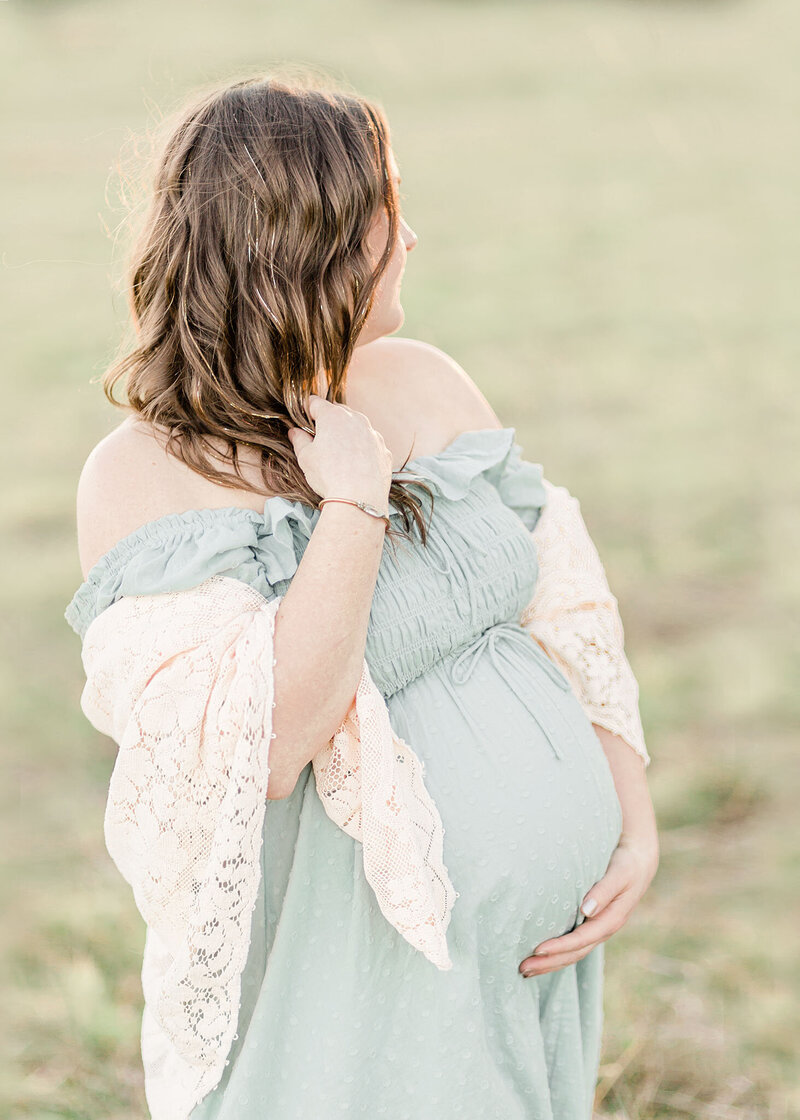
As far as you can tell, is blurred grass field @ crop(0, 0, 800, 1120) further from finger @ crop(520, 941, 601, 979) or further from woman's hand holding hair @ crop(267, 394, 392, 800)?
finger @ crop(520, 941, 601, 979)

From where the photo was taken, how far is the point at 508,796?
1624 millimetres

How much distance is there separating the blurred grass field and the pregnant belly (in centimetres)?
85

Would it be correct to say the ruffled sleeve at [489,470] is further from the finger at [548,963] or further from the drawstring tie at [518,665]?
the finger at [548,963]

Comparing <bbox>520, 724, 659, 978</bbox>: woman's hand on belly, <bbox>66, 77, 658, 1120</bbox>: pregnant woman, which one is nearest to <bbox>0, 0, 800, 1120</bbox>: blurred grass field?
<bbox>66, 77, 658, 1120</bbox>: pregnant woman

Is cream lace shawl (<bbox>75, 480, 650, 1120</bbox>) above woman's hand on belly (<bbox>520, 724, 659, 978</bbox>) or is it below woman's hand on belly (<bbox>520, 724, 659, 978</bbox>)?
above

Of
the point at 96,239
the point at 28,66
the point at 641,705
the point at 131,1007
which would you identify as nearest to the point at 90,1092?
the point at 131,1007

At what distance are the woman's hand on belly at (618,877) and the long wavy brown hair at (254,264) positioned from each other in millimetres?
704

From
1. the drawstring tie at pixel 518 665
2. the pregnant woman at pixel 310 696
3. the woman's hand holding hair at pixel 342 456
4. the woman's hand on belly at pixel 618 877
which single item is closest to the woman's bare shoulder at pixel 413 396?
the pregnant woman at pixel 310 696

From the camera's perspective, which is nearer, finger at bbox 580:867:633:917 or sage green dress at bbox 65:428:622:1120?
sage green dress at bbox 65:428:622:1120

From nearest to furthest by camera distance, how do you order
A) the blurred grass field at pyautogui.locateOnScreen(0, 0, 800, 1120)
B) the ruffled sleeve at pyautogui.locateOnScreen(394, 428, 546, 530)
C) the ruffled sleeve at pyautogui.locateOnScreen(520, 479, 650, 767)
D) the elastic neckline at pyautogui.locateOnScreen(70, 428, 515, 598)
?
1. the elastic neckline at pyautogui.locateOnScreen(70, 428, 515, 598)
2. the ruffled sleeve at pyautogui.locateOnScreen(394, 428, 546, 530)
3. the ruffled sleeve at pyautogui.locateOnScreen(520, 479, 650, 767)
4. the blurred grass field at pyautogui.locateOnScreen(0, 0, 800, 1120)

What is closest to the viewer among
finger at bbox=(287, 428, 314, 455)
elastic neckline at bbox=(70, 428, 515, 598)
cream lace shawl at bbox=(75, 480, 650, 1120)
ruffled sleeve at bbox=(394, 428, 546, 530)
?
cream lace shawl at bbox=(75, 480, 650, 1120)

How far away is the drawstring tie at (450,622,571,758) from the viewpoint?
168 centimetres

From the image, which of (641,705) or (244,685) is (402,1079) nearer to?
(244,685)

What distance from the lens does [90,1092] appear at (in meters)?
2.49
